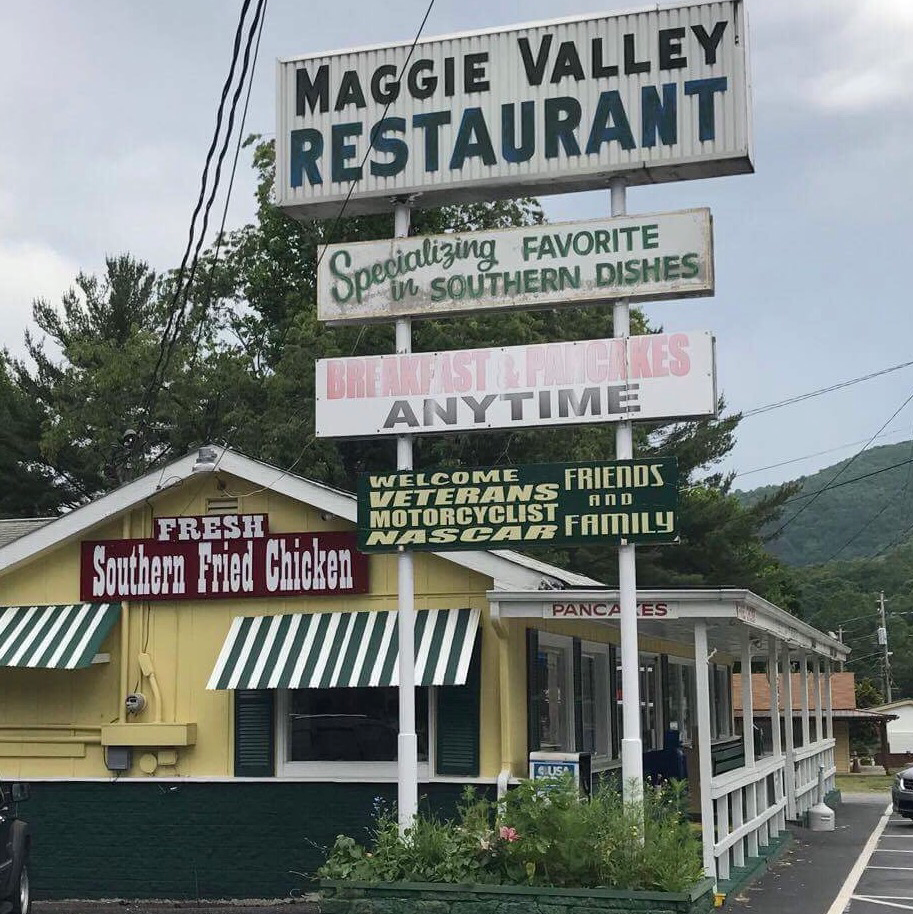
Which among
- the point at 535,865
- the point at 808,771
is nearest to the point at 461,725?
the point at 535,865

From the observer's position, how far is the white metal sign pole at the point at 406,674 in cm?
1279

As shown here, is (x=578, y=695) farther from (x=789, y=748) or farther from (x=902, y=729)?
(x=902, y=729)

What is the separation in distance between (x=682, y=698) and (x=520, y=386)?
1287 centimetres

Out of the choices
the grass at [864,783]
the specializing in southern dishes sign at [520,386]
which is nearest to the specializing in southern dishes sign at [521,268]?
the specializing in southern dishes sign at [520,386]

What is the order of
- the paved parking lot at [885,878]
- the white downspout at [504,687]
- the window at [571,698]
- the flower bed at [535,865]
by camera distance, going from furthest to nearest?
1. the window at [571,698]
2. the white downspout at [504,687]
3. the paved parking lot at [885,878]
4. the flower bed at [535,865]

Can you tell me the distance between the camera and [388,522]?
1316 cm

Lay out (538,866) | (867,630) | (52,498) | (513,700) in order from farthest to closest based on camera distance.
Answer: (867,630), (52,498), (513,700), (538,866)

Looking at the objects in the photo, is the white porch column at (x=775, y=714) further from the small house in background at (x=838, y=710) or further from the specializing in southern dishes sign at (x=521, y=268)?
the small house in background at (x=838, y=710)

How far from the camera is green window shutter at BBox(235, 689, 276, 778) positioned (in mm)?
15477

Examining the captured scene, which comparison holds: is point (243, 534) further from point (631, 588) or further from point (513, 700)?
point (631, 588)

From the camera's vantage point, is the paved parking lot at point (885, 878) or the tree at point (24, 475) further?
the tree at point (24, 475)

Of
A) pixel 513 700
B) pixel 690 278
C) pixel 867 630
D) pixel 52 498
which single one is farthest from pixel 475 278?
pixel 867 630

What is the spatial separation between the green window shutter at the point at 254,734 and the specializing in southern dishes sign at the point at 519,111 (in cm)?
550

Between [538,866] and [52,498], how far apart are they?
3766 centimetres
